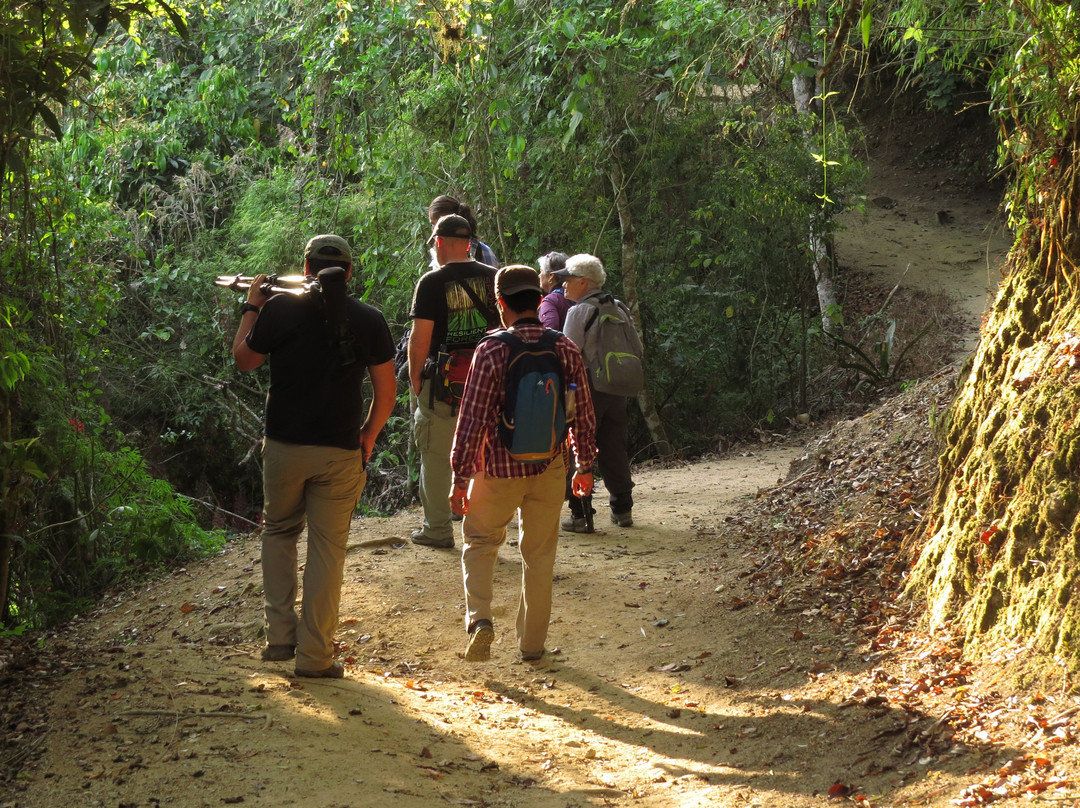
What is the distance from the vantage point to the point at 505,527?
4.98 metres

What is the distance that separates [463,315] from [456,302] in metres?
0.09

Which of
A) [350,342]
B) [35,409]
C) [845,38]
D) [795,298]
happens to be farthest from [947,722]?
[795,298]

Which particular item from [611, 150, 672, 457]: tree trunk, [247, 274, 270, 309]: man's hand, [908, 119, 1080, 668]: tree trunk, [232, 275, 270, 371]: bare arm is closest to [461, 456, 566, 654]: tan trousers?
[232, 275, 270, 371]: bare arm

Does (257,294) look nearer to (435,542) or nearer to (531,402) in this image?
(531,402)

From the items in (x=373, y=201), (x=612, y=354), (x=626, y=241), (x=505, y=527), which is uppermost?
(x=373, y=201)

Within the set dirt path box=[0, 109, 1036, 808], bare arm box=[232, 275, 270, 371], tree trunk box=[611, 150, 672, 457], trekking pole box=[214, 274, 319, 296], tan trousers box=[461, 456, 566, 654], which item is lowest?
dirt path box=[0, 109, 1036, 808]

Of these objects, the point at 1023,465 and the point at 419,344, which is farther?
the point at 419,344

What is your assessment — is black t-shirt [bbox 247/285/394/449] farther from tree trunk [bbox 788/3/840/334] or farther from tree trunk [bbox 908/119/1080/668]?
tree trunk [bbox 788/3/840/334]

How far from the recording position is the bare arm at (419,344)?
6258mm

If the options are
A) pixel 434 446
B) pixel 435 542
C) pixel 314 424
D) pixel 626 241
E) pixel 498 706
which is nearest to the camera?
pixel 314 424

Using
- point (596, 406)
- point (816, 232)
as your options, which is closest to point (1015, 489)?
point (596, 406)

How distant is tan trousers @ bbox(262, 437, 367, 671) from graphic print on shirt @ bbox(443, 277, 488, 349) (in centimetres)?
177

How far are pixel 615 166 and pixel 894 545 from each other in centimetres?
852

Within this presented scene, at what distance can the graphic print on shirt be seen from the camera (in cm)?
623
